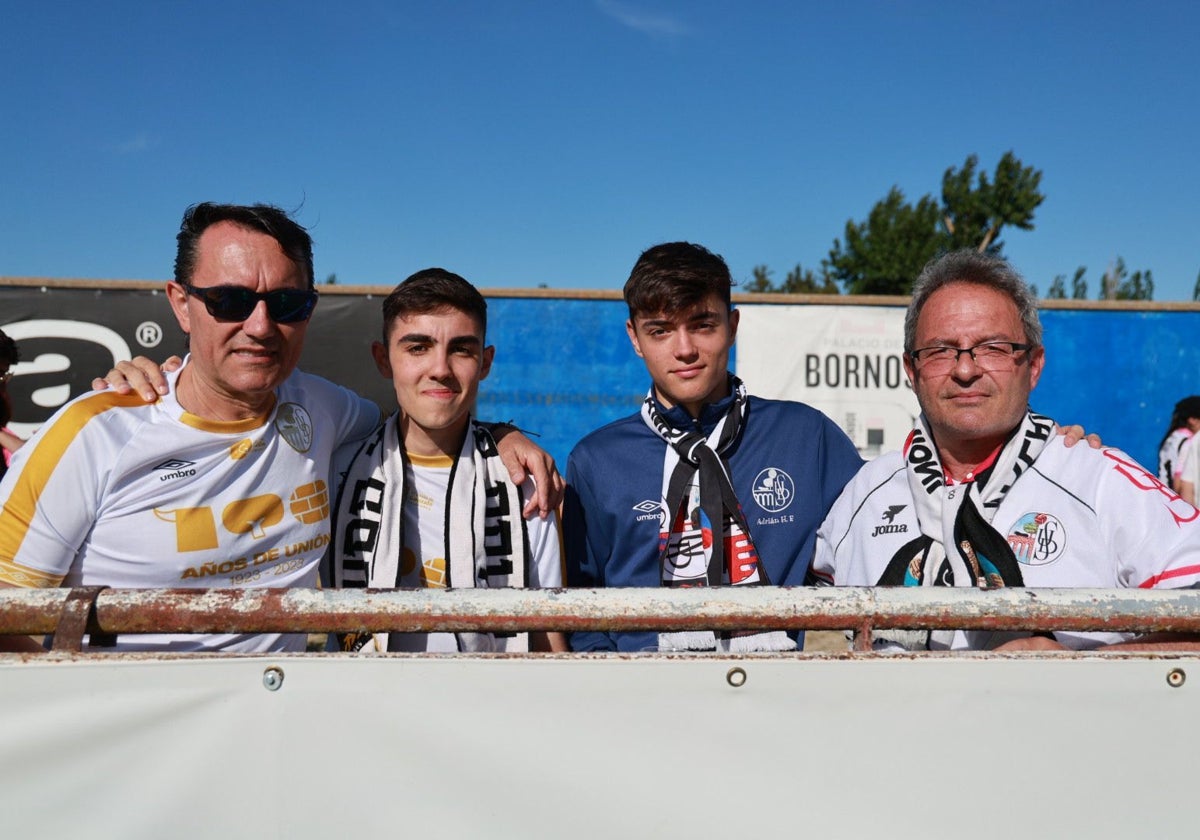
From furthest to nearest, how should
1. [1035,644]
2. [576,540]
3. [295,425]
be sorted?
[576,540], [295,425], [1035,644]

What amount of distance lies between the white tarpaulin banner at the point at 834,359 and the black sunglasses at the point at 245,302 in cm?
652

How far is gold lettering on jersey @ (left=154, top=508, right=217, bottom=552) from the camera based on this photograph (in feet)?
7.33

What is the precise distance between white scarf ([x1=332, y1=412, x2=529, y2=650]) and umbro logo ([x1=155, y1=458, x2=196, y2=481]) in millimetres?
458

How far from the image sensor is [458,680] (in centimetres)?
142

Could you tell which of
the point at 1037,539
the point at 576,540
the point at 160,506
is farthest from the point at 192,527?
the point at 1037,539

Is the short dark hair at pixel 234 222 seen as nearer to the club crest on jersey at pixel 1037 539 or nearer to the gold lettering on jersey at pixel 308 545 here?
the gold lettering on jersey at pixel 308 545

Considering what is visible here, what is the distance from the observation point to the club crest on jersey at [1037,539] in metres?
2.02

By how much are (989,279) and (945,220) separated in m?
32.7

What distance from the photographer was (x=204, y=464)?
2.30 meters

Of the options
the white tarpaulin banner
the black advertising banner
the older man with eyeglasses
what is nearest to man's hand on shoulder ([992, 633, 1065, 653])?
the older man with eyeglasses

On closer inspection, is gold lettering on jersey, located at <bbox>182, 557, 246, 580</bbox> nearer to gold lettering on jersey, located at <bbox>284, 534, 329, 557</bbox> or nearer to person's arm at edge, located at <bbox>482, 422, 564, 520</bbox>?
gold lettering on jersey, located at <bbox>284, 534, 329, 557</bbox>

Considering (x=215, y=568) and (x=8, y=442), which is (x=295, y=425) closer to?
(x=215, y=568)

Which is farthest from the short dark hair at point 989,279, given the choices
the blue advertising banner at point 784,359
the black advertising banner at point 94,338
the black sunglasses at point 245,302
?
the black advertising banner at point 94,338

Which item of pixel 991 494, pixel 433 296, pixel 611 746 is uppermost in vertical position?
pixel 433 296
